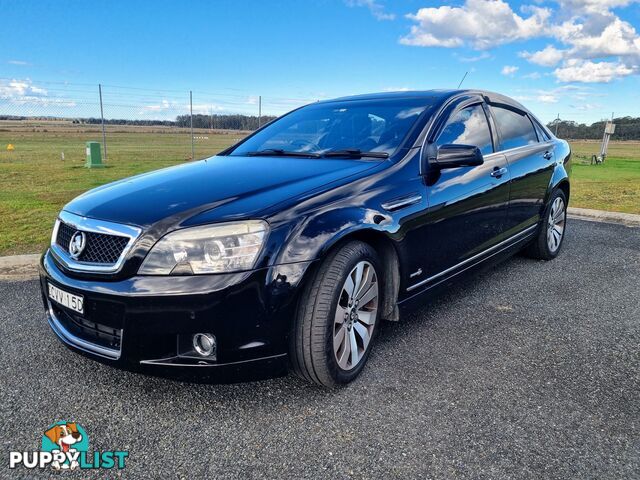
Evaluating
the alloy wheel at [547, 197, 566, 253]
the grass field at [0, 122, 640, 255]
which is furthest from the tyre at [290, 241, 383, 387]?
the grass field at [0, 122, 640, 255]

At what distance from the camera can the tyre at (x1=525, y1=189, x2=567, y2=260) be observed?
4855 mm

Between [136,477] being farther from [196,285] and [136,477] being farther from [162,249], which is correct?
[162,249]

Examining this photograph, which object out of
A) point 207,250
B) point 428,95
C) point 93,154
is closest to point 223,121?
point 93,154

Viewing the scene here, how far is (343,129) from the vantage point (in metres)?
3.47

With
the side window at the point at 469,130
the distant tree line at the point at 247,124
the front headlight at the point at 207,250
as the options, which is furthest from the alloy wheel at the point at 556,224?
the distant tree line at the point at 247,124

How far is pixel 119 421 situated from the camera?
7.56 feet

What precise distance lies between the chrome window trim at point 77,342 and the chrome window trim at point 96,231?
29 centimetres

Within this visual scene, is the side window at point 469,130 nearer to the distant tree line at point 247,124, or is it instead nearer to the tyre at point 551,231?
the tyre at point 551,231

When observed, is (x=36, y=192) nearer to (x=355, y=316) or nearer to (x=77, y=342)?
(x=77, y=342)

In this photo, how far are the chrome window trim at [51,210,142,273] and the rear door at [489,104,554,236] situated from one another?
2.87 metres

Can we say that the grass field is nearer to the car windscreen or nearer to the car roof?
the car windscreen

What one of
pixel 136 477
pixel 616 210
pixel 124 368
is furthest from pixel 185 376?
pixel 616 210

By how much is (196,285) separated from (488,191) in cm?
234

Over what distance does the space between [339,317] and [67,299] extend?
130cm
